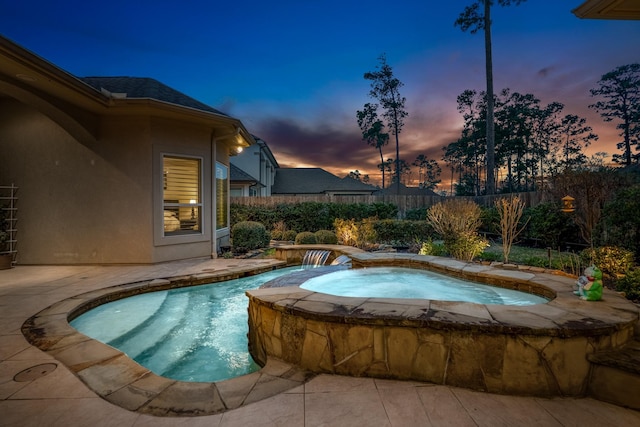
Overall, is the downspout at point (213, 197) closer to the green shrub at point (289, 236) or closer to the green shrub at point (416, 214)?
the green shrub at point (289, 236)

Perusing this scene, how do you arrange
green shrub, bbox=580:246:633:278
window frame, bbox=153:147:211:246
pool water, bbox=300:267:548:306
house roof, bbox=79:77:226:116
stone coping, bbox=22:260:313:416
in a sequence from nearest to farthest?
stone coping, bbox=22:260:313:416
pool water, bbox=300:267:548:306
green shrub, bbox=580:246:633:278
window frame, bbox=153:147:211:246
house roof, bbox=79:77:226:116

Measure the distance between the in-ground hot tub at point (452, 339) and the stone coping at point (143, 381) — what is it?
303 mm

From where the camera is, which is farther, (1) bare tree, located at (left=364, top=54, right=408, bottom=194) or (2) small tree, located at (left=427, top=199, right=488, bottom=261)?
(1) bare tree, located at (left=364, top=54, right=408, bottom=194)

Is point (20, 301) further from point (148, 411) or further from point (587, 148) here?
point (587, 148)

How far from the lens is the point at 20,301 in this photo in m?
3.80

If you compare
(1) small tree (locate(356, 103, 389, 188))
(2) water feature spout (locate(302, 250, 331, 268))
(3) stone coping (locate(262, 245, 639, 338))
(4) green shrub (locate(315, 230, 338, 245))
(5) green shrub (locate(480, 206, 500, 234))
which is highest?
(1) small tree (locate(356, 103, 389, 188))

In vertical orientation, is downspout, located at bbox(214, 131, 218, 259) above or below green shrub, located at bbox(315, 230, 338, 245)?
above

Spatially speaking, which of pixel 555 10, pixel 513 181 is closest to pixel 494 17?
pixel 555 10

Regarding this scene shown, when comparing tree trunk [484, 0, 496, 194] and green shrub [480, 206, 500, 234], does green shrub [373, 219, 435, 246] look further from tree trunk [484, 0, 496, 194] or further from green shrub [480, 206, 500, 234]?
tree trunk [484, 0, 496, 194]

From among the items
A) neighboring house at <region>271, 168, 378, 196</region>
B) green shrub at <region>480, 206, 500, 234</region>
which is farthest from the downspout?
neighboring house at <region>271, 168, 378, 196</region>

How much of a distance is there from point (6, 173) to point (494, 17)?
20352 millimetres

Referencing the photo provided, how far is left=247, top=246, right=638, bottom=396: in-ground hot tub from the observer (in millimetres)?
1933

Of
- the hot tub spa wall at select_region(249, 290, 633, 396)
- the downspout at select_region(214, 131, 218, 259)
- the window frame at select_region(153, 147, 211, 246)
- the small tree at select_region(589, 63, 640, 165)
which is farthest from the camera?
the small tree at select_region(589, 63, 640, 165)

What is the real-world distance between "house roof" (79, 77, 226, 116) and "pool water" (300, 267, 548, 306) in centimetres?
515
